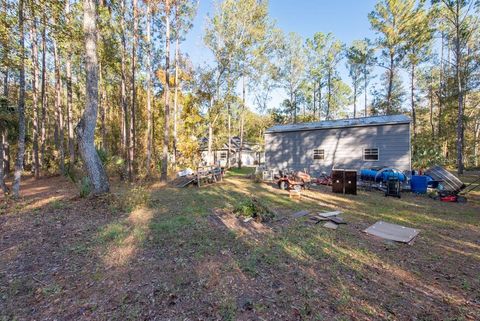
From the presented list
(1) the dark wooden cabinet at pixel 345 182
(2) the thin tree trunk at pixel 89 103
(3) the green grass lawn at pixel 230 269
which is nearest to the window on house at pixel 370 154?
(1) the dark wooden cabinet at pixel 345 182

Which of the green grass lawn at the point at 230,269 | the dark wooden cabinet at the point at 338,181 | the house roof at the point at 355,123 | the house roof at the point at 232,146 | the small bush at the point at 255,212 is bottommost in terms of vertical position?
the green grass lawn at the point at 230,269

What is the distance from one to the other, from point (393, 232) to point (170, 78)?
64.0 ft

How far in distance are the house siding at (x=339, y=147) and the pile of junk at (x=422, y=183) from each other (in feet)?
4.40

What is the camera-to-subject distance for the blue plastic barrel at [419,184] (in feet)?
33.7

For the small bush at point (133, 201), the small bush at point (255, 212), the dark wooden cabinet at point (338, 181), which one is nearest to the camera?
the small bush at point (255, 212)

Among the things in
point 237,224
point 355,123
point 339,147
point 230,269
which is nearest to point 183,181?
point 237,224

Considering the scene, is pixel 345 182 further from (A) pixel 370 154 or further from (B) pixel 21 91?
(B) pixel 21 91

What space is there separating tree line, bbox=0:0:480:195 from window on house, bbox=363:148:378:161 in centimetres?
637

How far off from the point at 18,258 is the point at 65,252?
66cm

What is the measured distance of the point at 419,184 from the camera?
1042cm

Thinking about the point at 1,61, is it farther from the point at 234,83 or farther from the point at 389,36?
the point at 389,36

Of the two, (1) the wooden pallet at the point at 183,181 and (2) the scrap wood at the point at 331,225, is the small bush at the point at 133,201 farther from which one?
(2) the scrap wood at the point at 331,225

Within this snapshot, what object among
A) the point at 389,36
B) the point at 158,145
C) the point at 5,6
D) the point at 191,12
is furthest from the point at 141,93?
the point at 389,36

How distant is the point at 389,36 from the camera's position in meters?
19.2
